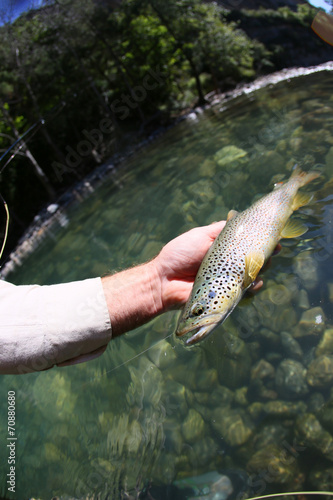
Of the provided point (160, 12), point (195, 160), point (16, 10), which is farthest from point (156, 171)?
point (160, 12)

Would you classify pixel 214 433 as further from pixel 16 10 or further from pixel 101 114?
pixel 101 114

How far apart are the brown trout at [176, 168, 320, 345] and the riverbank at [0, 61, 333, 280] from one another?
9181 millimetres

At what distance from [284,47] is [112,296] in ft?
86.0

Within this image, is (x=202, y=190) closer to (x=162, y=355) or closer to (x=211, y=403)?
(x=162, y=355)

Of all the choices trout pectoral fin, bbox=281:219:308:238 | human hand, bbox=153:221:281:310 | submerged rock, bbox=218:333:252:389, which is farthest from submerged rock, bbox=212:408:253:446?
trout pectoral fin, bbox=281:219:308:238

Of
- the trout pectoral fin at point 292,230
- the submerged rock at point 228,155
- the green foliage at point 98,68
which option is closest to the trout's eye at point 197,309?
the trout pectoral fin at point 292,230

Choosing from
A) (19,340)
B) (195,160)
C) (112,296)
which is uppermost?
(19,340)

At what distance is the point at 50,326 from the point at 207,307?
1.02 m

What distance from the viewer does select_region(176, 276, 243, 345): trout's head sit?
2281 mm

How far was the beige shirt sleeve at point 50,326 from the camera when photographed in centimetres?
213

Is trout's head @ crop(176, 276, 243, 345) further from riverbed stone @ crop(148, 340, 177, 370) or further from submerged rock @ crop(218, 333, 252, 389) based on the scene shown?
riverbed stone @ crop(148, 340, 177, 370)

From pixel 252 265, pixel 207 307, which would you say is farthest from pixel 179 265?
pixel 207 307

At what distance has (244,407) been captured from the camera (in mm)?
3070

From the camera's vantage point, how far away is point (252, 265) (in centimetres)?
Answer: 274
